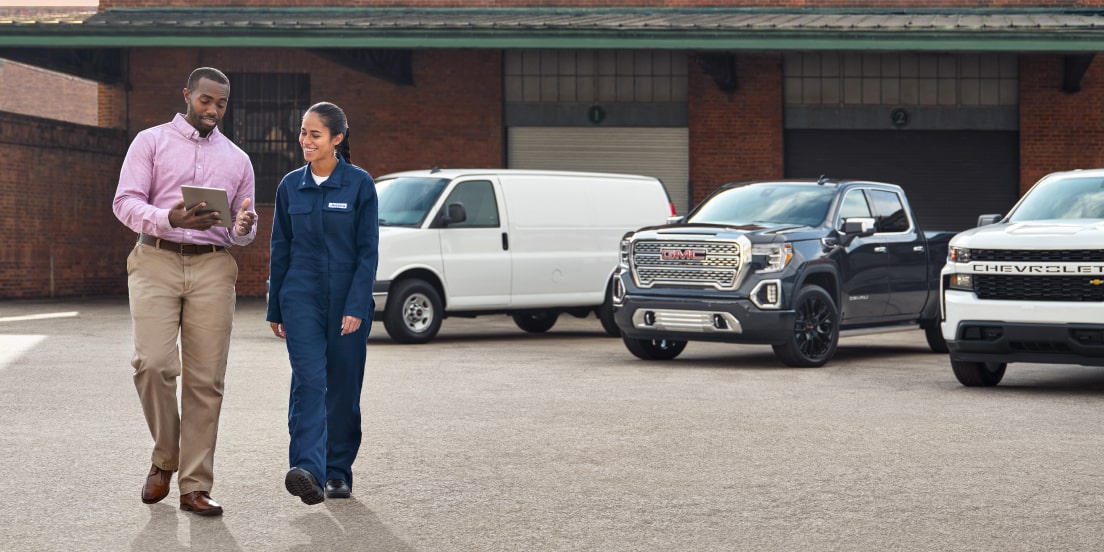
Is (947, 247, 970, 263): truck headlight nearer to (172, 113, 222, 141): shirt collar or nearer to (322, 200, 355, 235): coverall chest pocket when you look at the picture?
(322, 200, 355, 235): coverall chest pocket

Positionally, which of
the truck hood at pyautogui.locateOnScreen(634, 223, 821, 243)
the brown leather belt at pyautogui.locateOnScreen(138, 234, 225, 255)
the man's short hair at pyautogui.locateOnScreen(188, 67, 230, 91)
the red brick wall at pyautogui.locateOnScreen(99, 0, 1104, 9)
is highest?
the red brick wall at pyautogui.locateOnScreen(99, 0, 1104, 9)

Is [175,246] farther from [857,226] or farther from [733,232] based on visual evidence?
[857,226]

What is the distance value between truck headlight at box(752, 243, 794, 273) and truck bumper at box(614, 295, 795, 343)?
39cm

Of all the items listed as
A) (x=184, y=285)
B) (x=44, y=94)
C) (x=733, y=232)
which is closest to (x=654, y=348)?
A: (x=733, y=232)

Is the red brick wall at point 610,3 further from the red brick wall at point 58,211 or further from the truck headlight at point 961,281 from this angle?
the truck headlight at point 961,281

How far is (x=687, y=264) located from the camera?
14.8 metres

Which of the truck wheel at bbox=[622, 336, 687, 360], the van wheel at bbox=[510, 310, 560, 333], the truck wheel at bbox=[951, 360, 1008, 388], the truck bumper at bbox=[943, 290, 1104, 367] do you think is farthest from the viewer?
the van wheel at bbox=[510, 310, 560, 333]

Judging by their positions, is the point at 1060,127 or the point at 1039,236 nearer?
the point at 1039,236

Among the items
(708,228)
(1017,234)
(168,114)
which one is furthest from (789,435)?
(168,114)

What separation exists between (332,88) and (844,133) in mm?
9539

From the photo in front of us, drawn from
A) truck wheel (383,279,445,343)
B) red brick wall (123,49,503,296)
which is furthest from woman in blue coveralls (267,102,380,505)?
red brick wall (123,49,503,296)

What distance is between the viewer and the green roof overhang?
23.8 metres

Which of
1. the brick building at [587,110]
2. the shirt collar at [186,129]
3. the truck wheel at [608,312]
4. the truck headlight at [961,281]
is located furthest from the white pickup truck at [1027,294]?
the brick building at [587,110]

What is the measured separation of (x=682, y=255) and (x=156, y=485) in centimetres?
823
